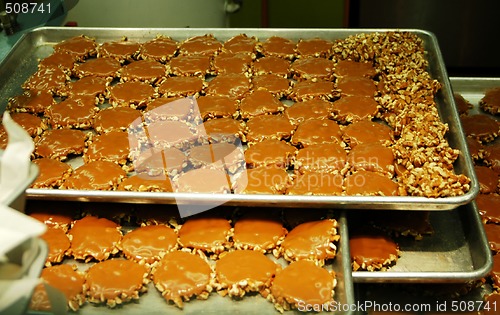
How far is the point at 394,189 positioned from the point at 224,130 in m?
0.81

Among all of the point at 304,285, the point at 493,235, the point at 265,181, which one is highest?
the point at 265,181

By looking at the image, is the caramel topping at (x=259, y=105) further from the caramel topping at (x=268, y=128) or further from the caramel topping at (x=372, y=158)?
the caramel topping at (x=372, y=158)

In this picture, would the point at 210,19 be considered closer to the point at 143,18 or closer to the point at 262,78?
the point at 143,18

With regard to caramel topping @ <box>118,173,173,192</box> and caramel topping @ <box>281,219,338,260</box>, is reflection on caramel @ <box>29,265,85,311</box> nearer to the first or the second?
caramel topping @ <box>118,173,173,192</box>

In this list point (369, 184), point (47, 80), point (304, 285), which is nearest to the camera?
point (304, 285)

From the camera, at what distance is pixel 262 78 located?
2.81 m

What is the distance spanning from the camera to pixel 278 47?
3.03 m

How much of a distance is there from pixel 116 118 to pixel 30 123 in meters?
0.40

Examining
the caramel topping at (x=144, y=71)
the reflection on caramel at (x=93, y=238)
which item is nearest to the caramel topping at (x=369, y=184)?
the reflection on caramel at (x=93, y=238)

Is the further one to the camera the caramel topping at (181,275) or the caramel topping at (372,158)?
the caramel topping at (372,158)

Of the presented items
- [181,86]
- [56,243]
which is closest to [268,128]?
[181,86]

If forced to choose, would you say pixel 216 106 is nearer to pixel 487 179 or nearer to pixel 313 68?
pixel 313 68

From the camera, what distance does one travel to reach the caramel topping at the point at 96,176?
7.02 feet

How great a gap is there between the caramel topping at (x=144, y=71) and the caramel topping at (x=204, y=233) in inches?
40.5
